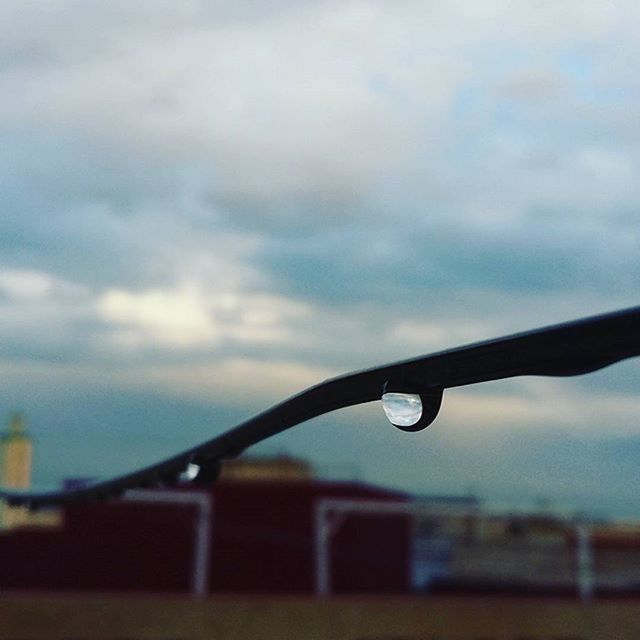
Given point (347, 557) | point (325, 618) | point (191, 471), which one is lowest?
point (325, 618)

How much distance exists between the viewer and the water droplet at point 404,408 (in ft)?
2.28

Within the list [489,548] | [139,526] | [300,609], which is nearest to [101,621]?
[300,609]

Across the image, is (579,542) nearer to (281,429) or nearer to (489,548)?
(489,548)

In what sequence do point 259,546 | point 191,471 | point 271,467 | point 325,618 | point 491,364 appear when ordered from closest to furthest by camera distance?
point 491,364, point 191,471, point 325,618, point 259,546, point 271,467

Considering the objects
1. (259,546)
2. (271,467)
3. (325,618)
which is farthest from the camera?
(271,467)

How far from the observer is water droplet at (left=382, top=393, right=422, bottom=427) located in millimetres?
696

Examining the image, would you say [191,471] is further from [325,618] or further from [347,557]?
[347,557]

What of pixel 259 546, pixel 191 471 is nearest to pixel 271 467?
pixel 259 546

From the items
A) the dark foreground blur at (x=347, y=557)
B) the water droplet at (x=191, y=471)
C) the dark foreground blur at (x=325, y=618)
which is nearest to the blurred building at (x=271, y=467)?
the dark foreground blur at (x=347, y=557)

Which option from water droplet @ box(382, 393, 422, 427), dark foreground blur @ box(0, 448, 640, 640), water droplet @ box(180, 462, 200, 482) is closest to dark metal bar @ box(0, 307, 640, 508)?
water droplet @ box(382, 393, 422, 427)

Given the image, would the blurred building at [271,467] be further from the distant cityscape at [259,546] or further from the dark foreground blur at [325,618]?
the dark foreground blur at [325,618]

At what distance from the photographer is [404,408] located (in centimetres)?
70

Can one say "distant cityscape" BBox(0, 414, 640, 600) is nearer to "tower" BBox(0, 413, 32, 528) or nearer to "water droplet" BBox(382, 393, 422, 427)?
"tower" BBox(0, 413, 32, 528)

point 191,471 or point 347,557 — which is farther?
point 347,557
